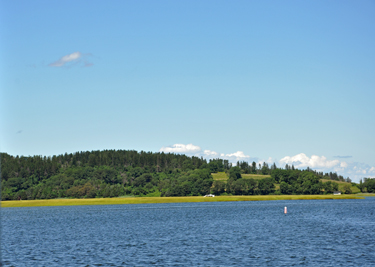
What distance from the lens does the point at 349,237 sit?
62.0 metres

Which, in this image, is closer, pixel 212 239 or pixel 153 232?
pixel 212 239

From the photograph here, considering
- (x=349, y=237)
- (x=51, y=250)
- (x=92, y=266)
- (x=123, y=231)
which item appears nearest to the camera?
(x=92, y=266)

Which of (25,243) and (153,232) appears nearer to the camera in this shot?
(25,243)

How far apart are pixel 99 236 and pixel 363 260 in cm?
4482

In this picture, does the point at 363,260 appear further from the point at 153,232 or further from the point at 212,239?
the point at 153,232

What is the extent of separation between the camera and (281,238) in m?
62.5

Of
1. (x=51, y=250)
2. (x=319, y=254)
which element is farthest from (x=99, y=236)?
(x=319, y=254)

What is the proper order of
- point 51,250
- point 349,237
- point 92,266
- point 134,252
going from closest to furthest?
point 92,266 → point 134,252 → point 51,250 → point 349,237

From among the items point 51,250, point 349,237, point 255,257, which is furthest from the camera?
point 349,237

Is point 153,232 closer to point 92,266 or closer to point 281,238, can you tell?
point 281,238

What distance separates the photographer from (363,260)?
4294 centimetres

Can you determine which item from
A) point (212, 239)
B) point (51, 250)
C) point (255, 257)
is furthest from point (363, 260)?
point (51, 250)

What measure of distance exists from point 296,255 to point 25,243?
4273cm

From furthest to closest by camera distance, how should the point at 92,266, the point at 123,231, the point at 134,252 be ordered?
the point at 123,231 → the point at 134,252 → the point at 92,266
